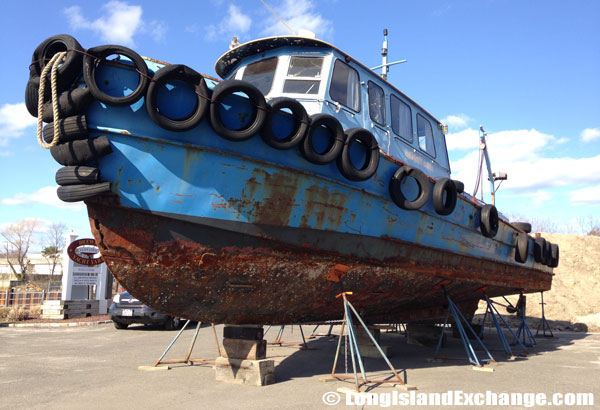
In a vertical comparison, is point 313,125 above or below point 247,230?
above

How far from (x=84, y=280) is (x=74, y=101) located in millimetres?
13729

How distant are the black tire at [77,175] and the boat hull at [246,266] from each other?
0.24 m

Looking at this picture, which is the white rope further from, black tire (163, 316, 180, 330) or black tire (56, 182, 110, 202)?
black tire (163, 316, 180, 330)

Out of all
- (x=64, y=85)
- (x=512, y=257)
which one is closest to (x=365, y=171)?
(x=64, y=85)

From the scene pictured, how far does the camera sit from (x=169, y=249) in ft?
14.1

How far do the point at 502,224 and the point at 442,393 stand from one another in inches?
198

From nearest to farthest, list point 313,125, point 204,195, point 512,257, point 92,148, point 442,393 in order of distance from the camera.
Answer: point 92,148 < point 204,195 < point 313,125 < point 442,393 < point 512,257

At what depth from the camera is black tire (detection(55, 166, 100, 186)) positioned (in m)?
3.89

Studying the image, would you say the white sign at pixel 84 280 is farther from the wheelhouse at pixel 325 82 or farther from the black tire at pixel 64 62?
the black tire at pixel 64 62

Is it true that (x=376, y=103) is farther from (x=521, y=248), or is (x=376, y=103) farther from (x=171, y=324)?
(x=171, y=324)

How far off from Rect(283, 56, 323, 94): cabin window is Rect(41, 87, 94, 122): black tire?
2440 mm

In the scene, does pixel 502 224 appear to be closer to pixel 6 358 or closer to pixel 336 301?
pixel 336 301

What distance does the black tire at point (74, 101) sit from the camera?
3.91m

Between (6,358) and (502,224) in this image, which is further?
(502,224)
